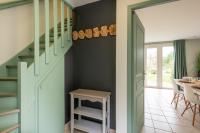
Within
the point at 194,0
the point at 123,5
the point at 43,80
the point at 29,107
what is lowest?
the point at 29,107

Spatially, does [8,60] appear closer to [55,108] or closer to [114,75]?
[55,108]

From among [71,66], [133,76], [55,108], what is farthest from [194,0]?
[55,108]

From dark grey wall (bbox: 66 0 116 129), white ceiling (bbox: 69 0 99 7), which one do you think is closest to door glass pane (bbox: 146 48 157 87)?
dark grey wall (bbox: 66 0 116 129)

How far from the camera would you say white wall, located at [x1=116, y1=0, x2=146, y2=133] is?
2018mm

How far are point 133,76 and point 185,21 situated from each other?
109 inches

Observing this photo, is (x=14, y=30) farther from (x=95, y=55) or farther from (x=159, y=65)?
(x=159, y=65)

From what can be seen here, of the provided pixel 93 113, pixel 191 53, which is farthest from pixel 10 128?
pixel 191 53

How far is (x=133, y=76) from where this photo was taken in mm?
1996

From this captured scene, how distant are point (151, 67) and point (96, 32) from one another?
5.41 meters

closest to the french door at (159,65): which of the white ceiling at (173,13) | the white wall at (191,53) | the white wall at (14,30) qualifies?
the white wall at (191,53)

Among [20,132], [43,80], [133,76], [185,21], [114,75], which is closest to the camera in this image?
[20,132]

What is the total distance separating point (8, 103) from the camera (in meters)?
1.45

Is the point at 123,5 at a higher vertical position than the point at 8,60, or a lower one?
higher

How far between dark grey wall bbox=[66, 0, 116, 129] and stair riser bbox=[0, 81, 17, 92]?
40.2 inches
